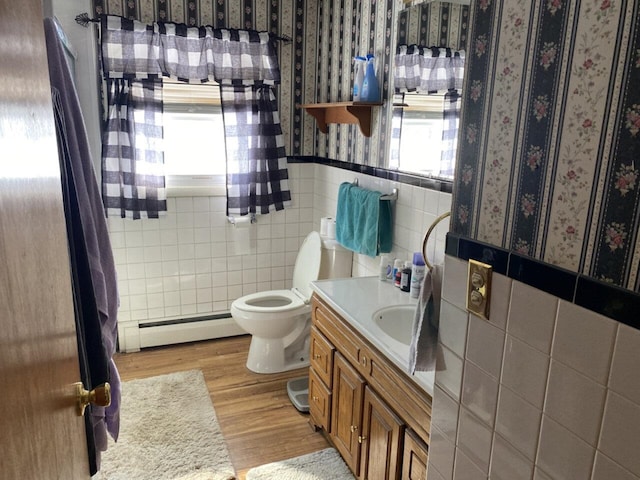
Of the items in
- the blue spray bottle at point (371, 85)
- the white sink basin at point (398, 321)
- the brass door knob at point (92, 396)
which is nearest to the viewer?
the brass door knob at point (92, 396)

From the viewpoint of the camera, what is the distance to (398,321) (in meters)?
2.09

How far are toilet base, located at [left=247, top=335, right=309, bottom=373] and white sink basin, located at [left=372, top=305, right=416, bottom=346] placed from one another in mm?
1143

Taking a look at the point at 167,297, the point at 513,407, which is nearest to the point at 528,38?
the point at 513,407

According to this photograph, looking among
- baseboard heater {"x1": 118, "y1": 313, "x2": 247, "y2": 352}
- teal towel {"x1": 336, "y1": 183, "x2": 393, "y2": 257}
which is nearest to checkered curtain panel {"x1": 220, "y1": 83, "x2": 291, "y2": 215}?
teal towel {"x1": 336, "y1": 183, "x2": 393, "y2": 257}

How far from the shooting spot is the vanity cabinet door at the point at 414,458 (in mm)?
1542

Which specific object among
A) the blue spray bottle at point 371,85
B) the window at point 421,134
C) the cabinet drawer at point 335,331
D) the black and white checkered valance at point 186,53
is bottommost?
the cabinet drawer at point 335,331

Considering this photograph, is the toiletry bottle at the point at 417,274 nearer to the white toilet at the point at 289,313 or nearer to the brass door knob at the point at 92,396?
the white toilet at the point at 289,313

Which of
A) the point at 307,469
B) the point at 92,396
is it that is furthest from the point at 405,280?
the point at 92,396

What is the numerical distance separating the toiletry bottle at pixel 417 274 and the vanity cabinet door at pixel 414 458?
68 centimetres

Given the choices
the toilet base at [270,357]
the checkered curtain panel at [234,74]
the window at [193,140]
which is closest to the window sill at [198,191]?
the window at [193,140]

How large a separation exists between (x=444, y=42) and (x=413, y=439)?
4.94ft

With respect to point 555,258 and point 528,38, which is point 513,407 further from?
point 528,38

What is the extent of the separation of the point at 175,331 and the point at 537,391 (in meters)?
2.83

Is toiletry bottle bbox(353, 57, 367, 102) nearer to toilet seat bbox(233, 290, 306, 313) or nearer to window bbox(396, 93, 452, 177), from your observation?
window bbox(396, 93, 452, 177)
